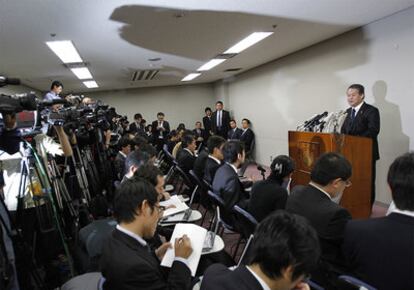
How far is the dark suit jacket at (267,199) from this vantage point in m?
2.35

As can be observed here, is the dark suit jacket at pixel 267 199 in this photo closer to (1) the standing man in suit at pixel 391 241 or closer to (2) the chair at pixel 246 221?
(2) the chair at pixel 246 221

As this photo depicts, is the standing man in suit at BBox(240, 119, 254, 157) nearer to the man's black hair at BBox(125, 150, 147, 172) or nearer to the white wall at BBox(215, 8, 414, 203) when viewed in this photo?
the white wall at BBox(215, 8, 414, 203)

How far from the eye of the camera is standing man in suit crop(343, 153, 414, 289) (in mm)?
1212

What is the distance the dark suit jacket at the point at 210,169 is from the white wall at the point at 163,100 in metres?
8.89

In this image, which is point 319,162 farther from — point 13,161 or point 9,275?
point 13,161

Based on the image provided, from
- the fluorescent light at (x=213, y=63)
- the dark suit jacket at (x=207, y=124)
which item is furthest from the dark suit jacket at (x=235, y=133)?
the fluorescent light at (x=213, y=63)

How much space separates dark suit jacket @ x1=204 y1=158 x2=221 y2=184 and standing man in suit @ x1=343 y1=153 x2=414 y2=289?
216 centimetres

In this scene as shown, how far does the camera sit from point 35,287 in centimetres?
218

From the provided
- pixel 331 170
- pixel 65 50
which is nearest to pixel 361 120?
pixel 331 170

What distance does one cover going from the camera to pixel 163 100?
40.3 ft

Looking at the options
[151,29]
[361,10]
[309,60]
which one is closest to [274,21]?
[361,10]

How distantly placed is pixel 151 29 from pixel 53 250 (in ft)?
9.80

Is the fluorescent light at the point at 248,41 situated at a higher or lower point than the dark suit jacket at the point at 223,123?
higher

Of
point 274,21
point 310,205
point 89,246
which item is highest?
point 274,21
